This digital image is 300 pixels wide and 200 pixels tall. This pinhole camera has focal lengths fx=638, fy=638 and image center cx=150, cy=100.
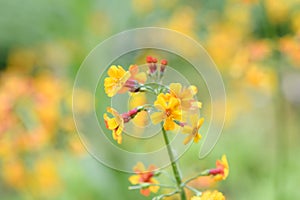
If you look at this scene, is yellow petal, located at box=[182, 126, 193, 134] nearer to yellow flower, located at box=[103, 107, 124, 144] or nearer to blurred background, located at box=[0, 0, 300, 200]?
yellow flower, located at box=[103, 107, 124, 144]

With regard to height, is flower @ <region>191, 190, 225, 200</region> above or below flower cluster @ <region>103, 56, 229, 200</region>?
below

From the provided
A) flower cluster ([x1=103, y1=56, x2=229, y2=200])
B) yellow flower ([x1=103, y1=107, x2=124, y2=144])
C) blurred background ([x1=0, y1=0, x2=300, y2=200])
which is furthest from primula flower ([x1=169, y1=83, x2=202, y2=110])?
blurred background ([x1=0, y1=0, x2=300, y2=200])

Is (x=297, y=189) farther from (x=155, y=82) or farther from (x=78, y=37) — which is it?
(x=155, y=82)

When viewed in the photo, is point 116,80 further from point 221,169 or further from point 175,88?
point 221,169

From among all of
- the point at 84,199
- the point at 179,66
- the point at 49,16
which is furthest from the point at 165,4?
the point at 84,199

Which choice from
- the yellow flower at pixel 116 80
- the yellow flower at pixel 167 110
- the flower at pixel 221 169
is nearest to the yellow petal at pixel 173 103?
the yellow flower at pixel 167 110

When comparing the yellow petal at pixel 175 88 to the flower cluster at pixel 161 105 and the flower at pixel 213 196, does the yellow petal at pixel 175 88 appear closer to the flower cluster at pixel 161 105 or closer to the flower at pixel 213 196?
the flower cluster at pixel 161 105
